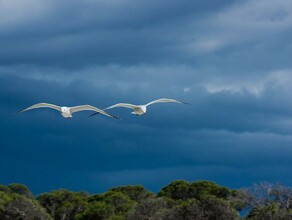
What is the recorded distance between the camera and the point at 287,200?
75.9 metres

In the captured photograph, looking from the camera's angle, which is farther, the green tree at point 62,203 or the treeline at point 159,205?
the green tree at point 62,203

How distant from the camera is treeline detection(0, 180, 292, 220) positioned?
65.1m

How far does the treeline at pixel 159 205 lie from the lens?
65062 millimetres

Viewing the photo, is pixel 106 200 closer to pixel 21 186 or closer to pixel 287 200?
pixel 287 200

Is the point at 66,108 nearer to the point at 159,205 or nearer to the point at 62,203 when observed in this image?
the point at 159,205

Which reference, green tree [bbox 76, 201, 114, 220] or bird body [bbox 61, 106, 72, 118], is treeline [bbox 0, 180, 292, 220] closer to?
green tree [bbox 76, 201, 114, 220]

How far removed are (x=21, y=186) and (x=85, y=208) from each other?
29.8 m

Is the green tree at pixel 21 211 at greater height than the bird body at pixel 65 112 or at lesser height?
lesser

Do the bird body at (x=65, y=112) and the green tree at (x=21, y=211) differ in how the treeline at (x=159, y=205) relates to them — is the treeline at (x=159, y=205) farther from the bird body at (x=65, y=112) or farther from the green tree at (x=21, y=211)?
the bird body at (x=65, y=112)

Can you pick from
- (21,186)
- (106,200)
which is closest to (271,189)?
(106,200)

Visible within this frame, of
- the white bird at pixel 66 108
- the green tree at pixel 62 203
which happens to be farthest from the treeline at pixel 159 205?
the white bird at pixel 66 108

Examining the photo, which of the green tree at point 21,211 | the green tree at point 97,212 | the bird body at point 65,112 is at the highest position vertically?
the bird body at point 65,112

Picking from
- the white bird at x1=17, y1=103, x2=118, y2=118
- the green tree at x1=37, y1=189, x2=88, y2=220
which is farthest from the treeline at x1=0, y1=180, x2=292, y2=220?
the white bird at x1=17, y1=103, x2=118, y2=118

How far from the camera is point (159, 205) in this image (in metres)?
68.5
